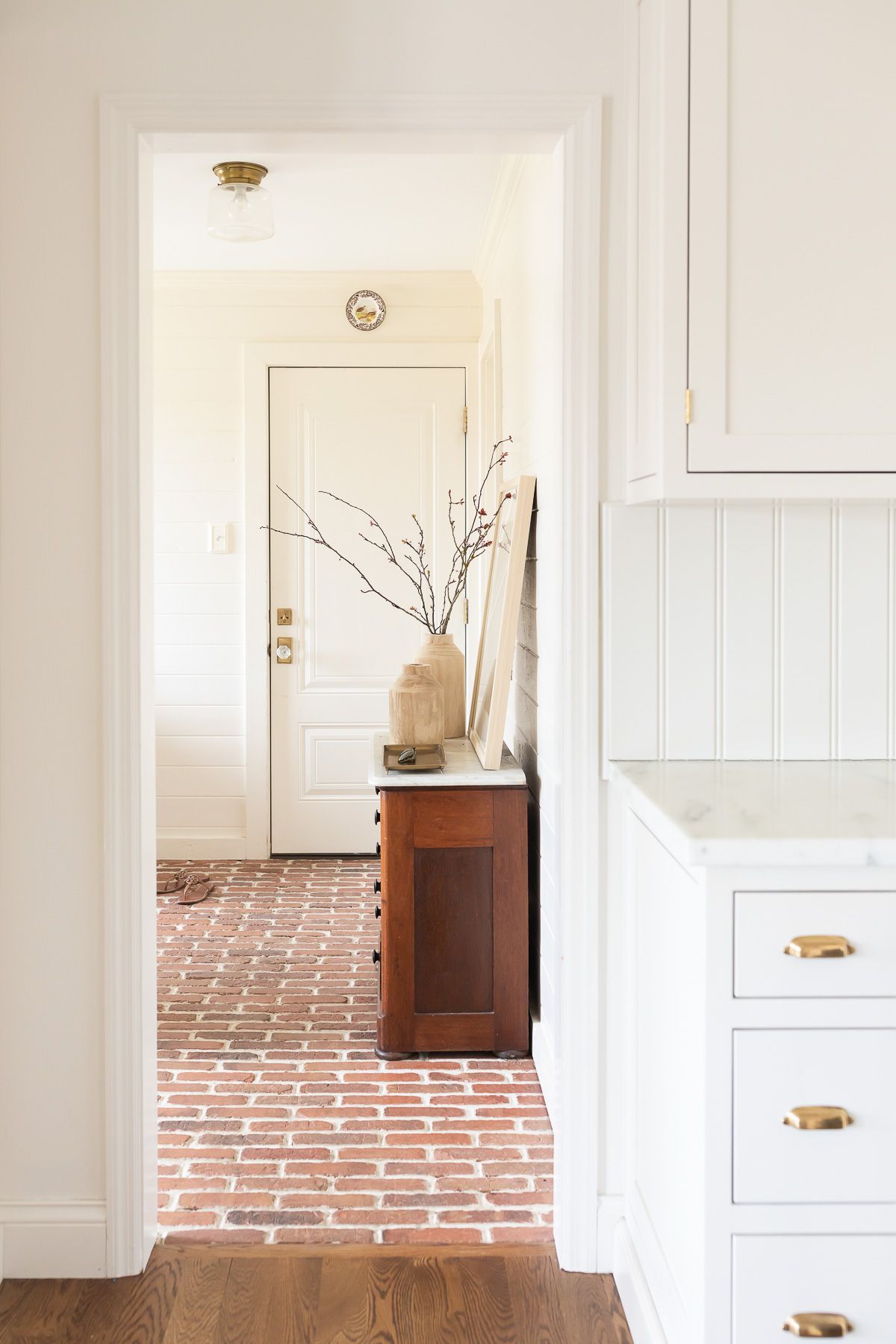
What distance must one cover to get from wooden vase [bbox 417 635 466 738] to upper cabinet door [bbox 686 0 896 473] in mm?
1906

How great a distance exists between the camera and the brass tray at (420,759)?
3133 millimetres

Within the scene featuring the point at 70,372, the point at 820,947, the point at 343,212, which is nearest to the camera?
the point at 820,947

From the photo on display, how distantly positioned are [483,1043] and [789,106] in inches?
94.3

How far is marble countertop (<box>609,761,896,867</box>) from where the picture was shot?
4.94ft

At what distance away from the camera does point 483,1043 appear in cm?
320

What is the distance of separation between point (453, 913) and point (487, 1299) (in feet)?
3.76

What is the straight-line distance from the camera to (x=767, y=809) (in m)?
1.69

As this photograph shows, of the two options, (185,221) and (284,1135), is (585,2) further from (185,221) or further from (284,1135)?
(185,221)

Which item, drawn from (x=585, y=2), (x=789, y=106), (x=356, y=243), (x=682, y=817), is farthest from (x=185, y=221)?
(x=682, y=817)

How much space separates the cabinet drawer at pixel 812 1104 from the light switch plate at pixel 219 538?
412 cm

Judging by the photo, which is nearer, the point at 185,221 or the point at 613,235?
the point at 613,235

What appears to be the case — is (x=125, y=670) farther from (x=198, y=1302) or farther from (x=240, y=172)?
(x=240, y=172)

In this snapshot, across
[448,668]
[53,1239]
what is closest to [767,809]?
[53,1239]

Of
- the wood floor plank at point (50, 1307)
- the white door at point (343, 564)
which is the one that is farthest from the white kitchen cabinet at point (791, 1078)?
the white door at point (343, 564)
